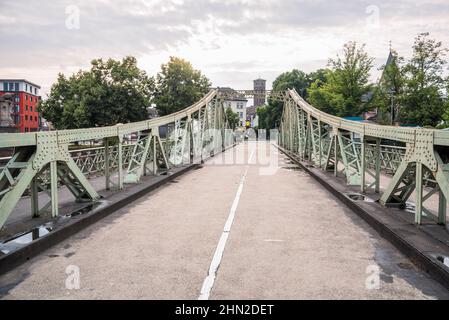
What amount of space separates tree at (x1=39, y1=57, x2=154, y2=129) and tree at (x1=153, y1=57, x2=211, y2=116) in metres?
1.73

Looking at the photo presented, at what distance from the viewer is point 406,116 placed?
3800cm

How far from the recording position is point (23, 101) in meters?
88.8

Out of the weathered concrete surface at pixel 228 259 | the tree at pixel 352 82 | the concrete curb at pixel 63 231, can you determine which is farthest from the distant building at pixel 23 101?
the weathered concrete surface at pixel 228 259

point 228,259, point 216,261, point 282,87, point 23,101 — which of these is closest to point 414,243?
point 228,259

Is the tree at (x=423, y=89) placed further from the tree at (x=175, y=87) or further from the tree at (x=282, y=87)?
the tree at (x=282, y=87)

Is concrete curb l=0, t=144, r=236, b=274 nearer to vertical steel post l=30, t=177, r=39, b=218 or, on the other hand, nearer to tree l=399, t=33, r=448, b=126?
vertical steel post l=30, t=177, r=39, b=218

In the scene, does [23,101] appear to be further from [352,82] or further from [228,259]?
[228,259]

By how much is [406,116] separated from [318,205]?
1239 inches

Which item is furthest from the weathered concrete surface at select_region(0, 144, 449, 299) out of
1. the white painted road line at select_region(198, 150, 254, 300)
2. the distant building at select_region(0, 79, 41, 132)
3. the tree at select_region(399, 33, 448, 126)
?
the distant building at select_region(0, 79, 41, 132)

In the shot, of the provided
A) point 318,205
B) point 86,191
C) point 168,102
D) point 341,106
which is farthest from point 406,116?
point 86,191

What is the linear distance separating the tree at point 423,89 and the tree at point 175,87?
25469mm

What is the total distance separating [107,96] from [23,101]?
55044 mm

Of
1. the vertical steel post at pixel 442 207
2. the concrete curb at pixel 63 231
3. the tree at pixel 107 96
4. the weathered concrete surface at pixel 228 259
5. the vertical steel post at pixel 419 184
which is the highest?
the tree at pixel 107 96

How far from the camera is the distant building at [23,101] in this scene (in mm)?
86000
